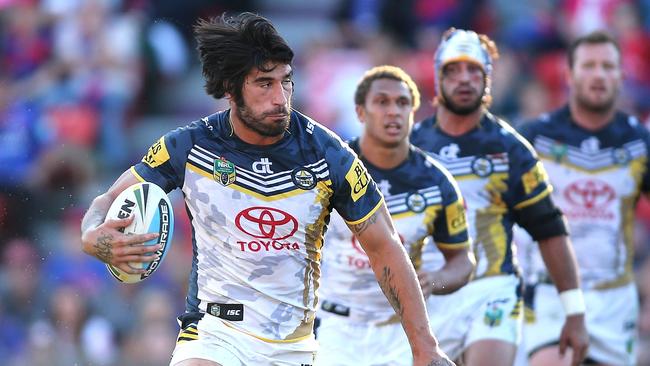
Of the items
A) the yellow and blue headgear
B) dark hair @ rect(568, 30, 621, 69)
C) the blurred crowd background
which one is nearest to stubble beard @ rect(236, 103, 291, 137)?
the yellow and blue headgear

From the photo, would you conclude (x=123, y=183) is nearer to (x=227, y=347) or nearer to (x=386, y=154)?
(x=227, y=347)

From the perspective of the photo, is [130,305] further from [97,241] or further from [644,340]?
[97,241]

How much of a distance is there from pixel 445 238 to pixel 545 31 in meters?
7.23

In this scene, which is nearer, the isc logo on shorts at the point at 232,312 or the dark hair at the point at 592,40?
the isc logo on shorts at the point at 232,312

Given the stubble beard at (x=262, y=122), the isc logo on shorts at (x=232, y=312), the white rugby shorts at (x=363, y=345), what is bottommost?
the white rugby shorts at (x=363, y=345)


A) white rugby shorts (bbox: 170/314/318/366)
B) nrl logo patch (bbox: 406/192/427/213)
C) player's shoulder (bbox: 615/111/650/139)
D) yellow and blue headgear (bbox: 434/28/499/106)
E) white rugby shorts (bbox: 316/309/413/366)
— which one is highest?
yellow and blue headgear (bbox: 434/28/499/106)

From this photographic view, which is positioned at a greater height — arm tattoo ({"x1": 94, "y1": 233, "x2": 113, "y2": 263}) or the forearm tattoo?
arm tattoo ({"x1": 94, "y1": 233, "x2": 113, "y2": 263})

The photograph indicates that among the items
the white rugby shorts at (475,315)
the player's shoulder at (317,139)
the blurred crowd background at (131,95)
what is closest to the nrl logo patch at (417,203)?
the white rugby shorts at (475,315)

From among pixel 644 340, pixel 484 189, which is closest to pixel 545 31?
pixel 644 340

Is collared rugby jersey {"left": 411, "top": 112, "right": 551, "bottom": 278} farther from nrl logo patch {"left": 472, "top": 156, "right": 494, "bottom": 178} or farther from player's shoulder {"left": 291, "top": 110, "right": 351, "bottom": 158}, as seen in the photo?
player's shoulder {"left": 291, "top": 110, "right": 351, "bottom": 158}

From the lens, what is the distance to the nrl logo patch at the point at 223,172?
7.25m

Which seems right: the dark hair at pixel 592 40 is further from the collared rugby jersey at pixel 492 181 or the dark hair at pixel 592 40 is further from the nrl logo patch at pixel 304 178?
the nrl logo patch at pixel 304 178

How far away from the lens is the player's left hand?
980 centimetres

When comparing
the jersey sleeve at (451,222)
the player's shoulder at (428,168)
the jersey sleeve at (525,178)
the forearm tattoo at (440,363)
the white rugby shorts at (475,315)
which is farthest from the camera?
the jersey sleeve at (525,178)
